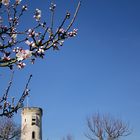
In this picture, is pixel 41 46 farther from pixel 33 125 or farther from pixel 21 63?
pixel 33 125

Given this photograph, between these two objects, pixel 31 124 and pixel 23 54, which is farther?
pixel 31 124

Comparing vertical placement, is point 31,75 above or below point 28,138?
below

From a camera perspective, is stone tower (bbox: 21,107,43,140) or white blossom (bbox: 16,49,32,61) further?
stone tower (bbox: 21,107,43,140)

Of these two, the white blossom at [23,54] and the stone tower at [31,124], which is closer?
the white blossom at [23,54]

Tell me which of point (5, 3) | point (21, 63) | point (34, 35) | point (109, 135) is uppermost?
point (109, 135)

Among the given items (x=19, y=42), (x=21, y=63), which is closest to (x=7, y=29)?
(x=19, y=42)

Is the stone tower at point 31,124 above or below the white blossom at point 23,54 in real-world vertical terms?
above

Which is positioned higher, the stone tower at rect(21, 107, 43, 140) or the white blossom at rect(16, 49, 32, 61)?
the stone tower at rect(21, 107, 43, 140)

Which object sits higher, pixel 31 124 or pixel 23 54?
pixel 31 124

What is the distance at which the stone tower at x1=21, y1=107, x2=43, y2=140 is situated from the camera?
55938 millimetres

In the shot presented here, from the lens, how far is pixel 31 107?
192 feet

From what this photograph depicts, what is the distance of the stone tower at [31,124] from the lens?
5594cm

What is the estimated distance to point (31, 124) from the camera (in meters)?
56.9

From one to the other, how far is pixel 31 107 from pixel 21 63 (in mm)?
53838
